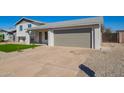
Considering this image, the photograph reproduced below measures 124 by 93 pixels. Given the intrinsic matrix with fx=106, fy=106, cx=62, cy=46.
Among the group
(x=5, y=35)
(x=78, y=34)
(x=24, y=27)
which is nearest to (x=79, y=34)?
(x=78, y=34)

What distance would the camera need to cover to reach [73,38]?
12.4 meters

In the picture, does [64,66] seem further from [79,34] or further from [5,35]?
[5,35]

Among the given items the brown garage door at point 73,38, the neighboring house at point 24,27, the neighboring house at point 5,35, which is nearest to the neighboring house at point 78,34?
the brown garage door at point 73,38

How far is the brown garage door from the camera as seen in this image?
37.8 ft

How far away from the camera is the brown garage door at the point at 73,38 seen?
1152 cm

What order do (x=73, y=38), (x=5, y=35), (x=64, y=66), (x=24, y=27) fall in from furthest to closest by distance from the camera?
(x=5, y=35) < (x=24, y=27) < (x=73, y=38) < (x=64, y=66)

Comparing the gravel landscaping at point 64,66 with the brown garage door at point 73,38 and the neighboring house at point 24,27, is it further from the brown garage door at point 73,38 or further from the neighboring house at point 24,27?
A: the neighboring house at point 24,27

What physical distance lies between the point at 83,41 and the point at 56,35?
3902mm

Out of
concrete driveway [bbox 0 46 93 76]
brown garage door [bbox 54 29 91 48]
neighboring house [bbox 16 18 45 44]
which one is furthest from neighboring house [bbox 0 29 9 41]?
concrete driveway [bbox 0 46 93 76]

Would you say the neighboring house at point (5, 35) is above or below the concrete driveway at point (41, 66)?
above
